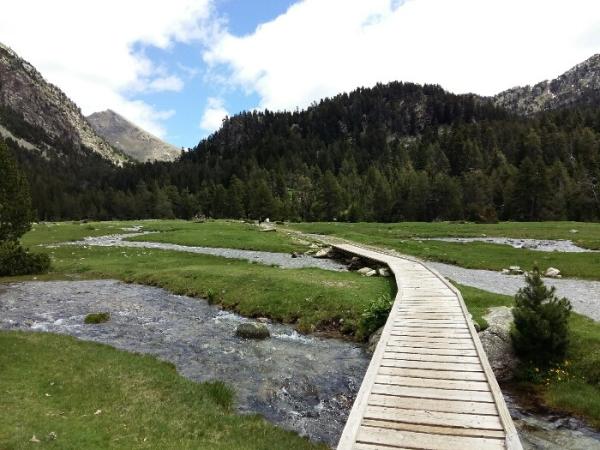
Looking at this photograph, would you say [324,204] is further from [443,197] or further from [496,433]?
[496,433]

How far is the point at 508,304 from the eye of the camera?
26562mm

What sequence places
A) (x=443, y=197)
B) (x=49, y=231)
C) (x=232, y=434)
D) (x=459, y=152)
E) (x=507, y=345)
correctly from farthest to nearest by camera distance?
(x=459, y=152), (x=443, y=197), (x=49, y=231), (x=507, y=345), (x=232, y=434)

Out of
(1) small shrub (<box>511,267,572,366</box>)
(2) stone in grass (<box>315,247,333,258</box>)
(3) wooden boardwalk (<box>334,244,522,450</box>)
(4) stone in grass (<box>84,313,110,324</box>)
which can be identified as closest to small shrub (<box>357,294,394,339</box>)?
(3) wooden boardwalk (<box>334,244,522,450</box>)

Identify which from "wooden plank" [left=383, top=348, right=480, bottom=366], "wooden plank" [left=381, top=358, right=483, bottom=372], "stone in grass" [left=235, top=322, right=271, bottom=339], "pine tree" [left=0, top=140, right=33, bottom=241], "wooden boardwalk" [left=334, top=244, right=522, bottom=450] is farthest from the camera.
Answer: "pine tree" [left=0, top=140, right=33, bottom=241]

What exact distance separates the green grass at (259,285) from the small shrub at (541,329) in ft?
29.6

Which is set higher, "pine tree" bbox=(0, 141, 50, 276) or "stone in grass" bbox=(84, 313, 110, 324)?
"pine tree" bbox=(0, 141, 50, 276)

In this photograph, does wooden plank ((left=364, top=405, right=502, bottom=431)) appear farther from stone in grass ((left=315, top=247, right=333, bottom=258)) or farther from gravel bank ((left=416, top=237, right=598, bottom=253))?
gravel bank ((left=416, top=237, right=598, bottom=253))

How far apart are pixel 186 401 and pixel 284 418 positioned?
3632mm

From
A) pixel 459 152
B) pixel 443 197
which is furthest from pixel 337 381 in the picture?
pixel 459 152

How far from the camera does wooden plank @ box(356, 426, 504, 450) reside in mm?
9586

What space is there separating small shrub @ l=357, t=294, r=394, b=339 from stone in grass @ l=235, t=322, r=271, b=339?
529 cm

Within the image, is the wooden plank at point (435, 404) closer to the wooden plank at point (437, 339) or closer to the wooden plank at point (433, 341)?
the wooden plank at point (433, 341)

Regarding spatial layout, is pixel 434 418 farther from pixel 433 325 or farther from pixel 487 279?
pixel 487 279

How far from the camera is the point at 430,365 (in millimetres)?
14359
